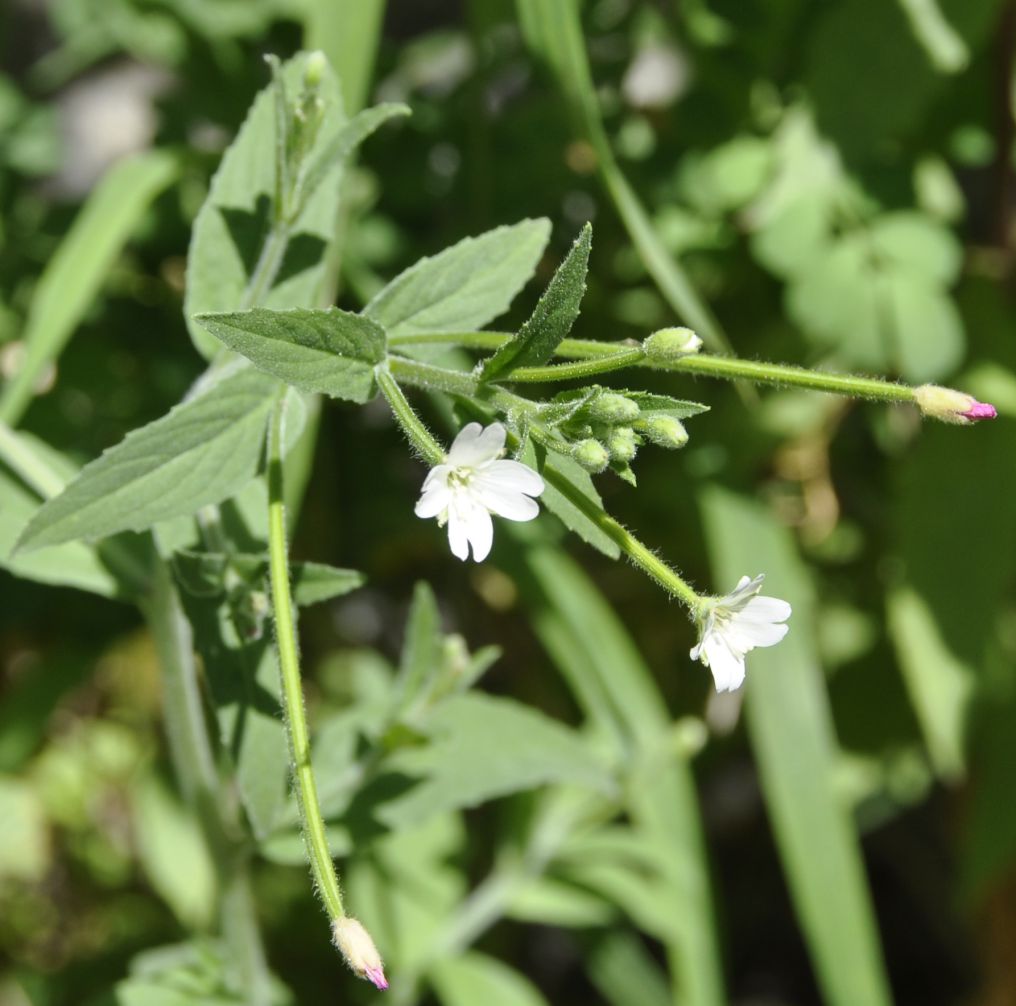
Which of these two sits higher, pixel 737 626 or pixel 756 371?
pixel 756 371

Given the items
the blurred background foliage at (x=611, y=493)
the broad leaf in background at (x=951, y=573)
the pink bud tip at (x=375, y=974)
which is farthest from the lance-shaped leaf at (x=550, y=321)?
the broad leaf in background at (x=951, y=573)

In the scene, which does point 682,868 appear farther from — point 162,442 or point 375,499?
point 162,442

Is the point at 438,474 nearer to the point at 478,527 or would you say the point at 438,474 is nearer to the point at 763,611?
the point at 478,527

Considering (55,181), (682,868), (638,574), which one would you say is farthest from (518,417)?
(55,181)

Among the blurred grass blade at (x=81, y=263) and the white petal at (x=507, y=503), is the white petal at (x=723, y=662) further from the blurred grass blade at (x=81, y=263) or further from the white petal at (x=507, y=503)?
the blurred grass blade at (x=81, y=263)

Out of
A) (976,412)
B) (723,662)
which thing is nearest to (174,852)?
(723,662)
